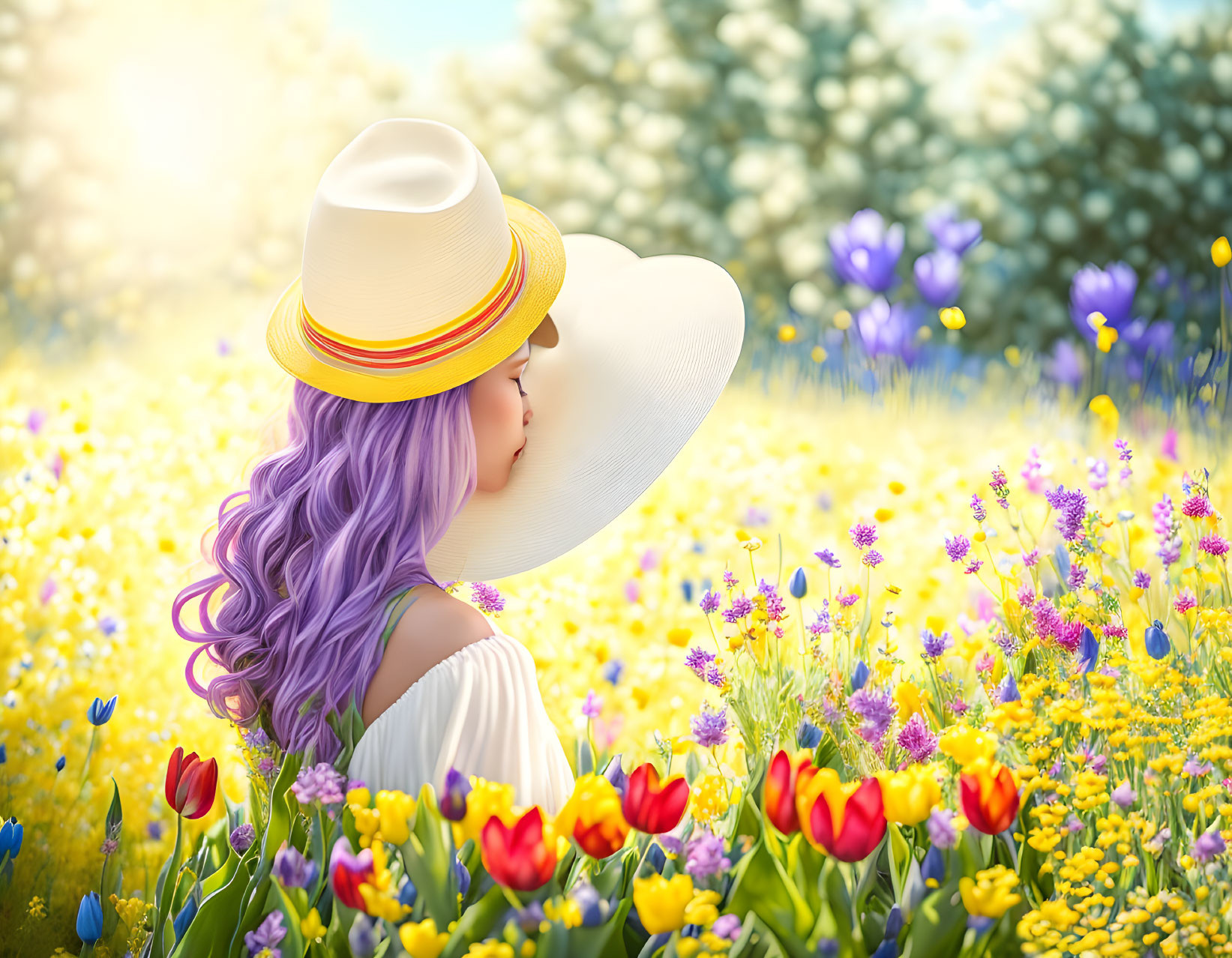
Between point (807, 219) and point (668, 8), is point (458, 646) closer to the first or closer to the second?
point (807, 219)

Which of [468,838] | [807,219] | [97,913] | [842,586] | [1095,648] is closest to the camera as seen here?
[468,838]

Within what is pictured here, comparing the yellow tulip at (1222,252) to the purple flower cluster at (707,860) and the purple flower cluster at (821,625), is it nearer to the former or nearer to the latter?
the purple flower cluster at (821,625)

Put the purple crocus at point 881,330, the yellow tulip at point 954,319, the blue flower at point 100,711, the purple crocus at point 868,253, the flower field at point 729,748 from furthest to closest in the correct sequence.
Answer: the purple crocus at point 868,253, the purple crocus at point 881,330, the yellow tulip at point 954,319, the blue flower at point 100,711, the flower field at point 729,748

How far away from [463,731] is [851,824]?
2.12 ft

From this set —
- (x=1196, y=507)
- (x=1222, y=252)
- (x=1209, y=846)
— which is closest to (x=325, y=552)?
(x=1209, y=846)

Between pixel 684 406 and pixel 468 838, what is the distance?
908 millimetres

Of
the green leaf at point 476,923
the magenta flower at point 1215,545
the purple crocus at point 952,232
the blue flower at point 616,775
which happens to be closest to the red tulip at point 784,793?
the green leaf at point 476,923

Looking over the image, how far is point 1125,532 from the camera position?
84.5 inches

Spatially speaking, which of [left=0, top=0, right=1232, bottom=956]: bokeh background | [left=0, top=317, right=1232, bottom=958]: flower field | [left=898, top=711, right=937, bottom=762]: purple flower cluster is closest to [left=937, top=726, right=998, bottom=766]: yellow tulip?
[left=0, top=317, right=1232, bottom=958]: flower field

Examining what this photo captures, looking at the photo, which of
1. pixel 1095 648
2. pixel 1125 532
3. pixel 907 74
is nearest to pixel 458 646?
pixel 1095 648

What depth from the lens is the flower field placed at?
1.18m

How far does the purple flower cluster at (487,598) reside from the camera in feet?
6.61

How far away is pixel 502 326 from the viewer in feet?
5.50

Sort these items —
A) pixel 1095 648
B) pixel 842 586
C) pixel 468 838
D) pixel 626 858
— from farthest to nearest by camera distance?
pixel 842 586, pixel 1095 648, pixel 626 858, pixel 468 838
